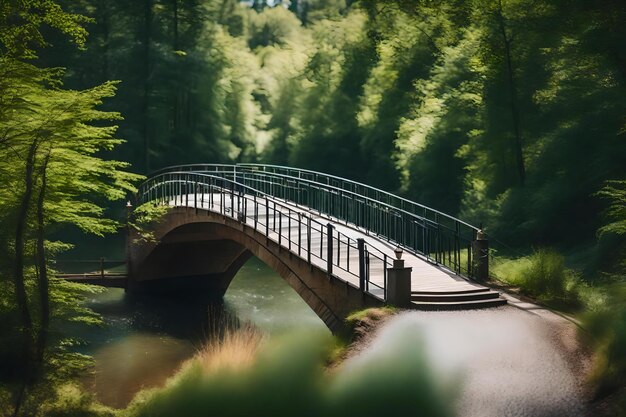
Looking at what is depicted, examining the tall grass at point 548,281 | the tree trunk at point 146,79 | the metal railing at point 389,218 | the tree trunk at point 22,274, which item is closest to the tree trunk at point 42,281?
the tree trunk at point 22,274

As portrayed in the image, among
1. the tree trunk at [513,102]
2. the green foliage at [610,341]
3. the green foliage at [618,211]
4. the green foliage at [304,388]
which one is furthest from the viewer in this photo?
the tree trunk at [513,102]

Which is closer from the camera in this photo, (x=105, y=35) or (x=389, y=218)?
(x=389, y=218)

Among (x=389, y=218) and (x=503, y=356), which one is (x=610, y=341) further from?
(x=389, y=218)

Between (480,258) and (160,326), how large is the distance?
13.7m

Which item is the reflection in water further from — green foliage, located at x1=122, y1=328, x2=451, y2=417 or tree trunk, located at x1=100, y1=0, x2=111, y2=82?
tree trunk, located at x1=100, y1=0, x2=111, y2=82

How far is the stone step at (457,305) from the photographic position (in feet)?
47.3

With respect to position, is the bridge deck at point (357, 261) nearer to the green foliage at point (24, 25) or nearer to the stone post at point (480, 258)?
the stone post at point (480, 258)

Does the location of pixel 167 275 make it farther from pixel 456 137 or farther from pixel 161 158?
pixel 161 158

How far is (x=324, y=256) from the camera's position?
1803 cm

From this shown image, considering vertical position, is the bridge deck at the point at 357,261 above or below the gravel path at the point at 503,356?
above

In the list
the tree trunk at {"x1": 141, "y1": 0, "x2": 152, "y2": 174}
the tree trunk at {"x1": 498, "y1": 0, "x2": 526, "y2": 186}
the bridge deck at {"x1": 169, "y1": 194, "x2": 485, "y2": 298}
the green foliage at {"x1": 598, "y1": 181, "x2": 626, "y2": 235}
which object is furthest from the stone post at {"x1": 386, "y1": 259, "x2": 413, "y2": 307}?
the tree trunk at {"x1": 141, "y1": 0, "x2": 152, "y2": 174}

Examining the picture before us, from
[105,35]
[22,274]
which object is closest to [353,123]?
[105,35]

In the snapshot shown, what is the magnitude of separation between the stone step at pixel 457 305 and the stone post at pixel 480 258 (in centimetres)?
163

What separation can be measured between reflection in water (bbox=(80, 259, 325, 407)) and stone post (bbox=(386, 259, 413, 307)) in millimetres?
7728
